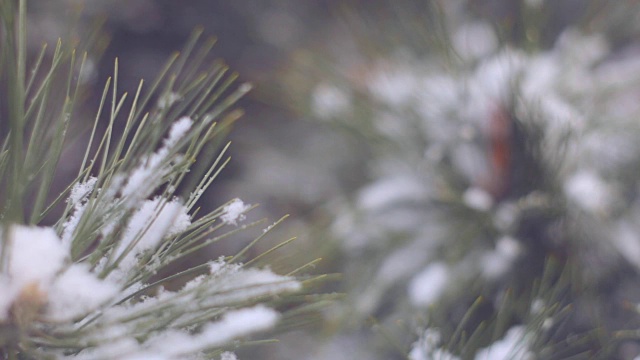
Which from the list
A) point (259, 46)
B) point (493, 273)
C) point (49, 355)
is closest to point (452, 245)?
point (493, 273)

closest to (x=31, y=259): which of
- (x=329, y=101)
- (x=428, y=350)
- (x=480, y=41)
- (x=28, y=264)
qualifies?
(x=28, y=264)

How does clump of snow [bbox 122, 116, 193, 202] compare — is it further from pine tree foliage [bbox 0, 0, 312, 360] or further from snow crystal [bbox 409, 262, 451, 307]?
snow crystal [bbox 409, 262, 451, 307]

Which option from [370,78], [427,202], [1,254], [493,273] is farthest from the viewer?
[370,78]

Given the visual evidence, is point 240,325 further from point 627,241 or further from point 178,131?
point 627,241

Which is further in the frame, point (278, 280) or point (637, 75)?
point (637, 75)

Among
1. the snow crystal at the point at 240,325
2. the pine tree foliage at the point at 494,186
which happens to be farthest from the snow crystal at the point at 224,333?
the pine tree foliage at the point at 494,186

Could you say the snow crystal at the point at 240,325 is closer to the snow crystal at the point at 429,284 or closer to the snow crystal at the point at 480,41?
the snow crystal at the point at 429,284

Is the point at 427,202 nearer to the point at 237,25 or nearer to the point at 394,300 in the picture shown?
the point at 394,300
